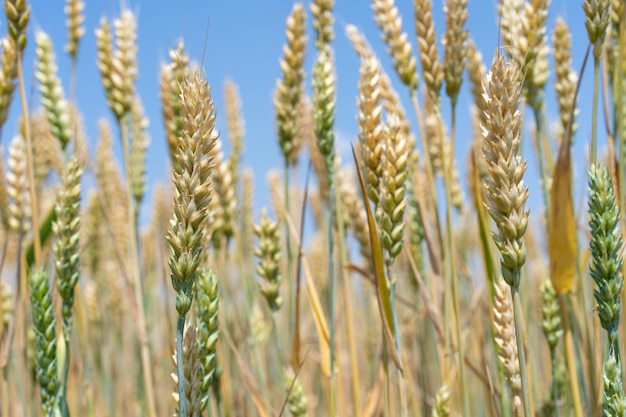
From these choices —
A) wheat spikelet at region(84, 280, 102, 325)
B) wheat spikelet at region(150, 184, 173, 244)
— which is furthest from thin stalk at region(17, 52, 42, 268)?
wheat spikelet at region(84, 280, 102, 325)

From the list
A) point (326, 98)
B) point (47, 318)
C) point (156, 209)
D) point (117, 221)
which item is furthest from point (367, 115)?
point (156, 209)

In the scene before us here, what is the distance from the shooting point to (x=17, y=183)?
174cm

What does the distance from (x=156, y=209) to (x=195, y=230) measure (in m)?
2.53

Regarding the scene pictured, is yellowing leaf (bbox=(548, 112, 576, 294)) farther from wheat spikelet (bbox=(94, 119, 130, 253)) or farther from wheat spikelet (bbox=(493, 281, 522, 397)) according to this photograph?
wheat spikelet (bbox=(94, 119, 130, 253))

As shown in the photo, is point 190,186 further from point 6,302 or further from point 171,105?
point 6,302

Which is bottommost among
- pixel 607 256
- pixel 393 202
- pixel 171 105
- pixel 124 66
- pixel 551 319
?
pixel 551 319

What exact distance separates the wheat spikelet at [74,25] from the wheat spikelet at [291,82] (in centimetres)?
76

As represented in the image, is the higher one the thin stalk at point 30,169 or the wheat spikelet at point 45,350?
the thin stalk at point 30,169

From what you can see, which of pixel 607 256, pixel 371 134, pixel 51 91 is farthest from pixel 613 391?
pixel 51 91

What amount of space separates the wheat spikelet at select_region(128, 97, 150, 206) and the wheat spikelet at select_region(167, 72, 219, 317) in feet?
3.20

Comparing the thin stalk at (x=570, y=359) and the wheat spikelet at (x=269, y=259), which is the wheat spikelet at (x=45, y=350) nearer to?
the wheat spikelet at (x=269, y=259)

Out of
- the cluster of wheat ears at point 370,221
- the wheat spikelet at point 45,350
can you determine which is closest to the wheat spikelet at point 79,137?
the cluster of wheat ears at point 370,221

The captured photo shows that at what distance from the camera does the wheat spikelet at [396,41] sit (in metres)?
1.54

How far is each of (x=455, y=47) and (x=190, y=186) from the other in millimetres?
821
